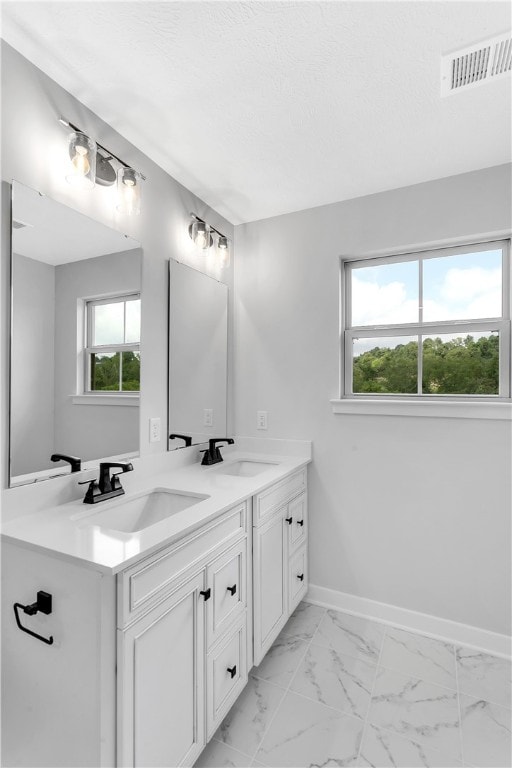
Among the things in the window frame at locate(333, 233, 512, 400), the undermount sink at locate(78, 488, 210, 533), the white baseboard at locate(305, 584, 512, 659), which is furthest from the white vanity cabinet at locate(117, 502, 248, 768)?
the window frame at locate(333, 233, 512, 400)

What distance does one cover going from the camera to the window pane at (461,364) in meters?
2.10

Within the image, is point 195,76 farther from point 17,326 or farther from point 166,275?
point 17,326

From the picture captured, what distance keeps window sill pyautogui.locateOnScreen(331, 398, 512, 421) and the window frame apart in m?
0.04

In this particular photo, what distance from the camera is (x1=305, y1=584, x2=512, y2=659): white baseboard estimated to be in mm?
1981

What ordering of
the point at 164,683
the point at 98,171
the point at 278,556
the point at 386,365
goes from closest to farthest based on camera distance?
the point at 164,683 → the point at 98,171 → the point at 278,556 → the point at 386,365

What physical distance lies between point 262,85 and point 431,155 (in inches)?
37.4

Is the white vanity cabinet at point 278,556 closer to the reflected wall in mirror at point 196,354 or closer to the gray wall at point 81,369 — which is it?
the reflected wall in mirror at point 196,354

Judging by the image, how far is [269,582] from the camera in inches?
73.6

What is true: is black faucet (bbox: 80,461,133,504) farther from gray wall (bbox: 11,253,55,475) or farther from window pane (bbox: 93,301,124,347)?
window pane (bbox: 93,301,124,347)

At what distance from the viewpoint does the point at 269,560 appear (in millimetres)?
1871

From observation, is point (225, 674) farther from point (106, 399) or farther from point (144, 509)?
point (106, 399)

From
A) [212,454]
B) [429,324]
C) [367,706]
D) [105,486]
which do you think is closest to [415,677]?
[367,706]

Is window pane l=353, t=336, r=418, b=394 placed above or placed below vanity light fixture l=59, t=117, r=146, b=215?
below

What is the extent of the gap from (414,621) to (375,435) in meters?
1.05
